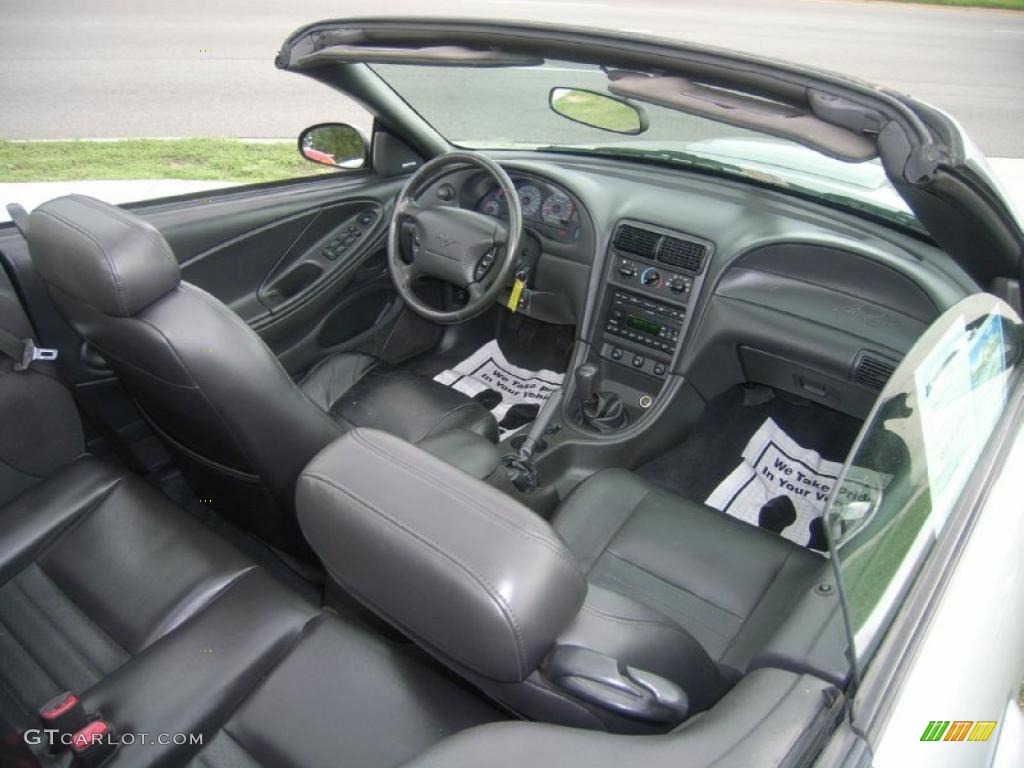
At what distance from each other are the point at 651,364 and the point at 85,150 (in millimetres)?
4890

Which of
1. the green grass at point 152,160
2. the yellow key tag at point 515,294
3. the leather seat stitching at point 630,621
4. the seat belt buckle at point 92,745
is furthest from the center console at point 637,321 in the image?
the green grass at point 152,160

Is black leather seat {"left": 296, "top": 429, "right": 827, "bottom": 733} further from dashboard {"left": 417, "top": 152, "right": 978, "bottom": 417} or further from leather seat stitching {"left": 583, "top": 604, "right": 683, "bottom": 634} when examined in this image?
dashboard {"left": 417, "top": 152, "right": 978, "bottom": 417}

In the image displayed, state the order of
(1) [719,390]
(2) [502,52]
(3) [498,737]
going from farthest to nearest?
1. (1) [719,390]
2. (2) [502,52]
3. (3) [498,737]

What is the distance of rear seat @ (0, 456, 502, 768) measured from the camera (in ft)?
4.93

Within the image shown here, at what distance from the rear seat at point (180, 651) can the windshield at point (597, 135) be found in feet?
4.95

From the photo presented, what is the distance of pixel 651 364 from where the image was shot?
2844 mm

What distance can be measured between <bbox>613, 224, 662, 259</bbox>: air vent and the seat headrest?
160cm

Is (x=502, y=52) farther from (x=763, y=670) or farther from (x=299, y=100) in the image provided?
(x=299, y=100)

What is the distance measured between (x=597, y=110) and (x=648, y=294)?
66cm

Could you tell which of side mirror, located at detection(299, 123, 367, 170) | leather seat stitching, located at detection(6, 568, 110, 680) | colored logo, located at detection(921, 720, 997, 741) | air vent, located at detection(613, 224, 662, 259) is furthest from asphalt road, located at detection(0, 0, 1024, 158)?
colored logo, located at detection(921, 720, 997, 741)

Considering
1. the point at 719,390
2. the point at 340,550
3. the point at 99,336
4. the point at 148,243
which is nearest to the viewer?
the point at 340,550

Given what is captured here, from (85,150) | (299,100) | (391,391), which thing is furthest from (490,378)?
(299,100)

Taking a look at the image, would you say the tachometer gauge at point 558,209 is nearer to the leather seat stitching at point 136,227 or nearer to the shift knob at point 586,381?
the shift knob at point 586,381

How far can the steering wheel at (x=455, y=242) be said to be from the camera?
8.74 feet
